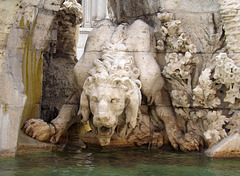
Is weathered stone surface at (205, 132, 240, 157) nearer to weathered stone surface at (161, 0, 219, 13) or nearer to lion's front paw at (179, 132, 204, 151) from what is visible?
lion's front paw at (179, 132, 204, 151)

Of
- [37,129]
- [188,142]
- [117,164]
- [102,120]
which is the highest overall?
[102,120]

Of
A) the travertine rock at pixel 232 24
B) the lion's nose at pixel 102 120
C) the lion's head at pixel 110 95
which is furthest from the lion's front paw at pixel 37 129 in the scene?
the travertine rock at pixel 232 24

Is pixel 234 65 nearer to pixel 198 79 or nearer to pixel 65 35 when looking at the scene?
pixel 198 79

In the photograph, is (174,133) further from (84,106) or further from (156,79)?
(84,106)

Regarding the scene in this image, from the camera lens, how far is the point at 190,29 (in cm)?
743

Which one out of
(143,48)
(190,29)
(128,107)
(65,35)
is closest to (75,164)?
(128,107)

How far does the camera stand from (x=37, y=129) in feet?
23.6

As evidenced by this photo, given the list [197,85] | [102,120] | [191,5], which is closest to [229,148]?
Result: [197,85]

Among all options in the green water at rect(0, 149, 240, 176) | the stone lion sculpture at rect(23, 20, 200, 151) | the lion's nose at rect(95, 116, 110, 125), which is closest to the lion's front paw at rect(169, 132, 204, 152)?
the stone lion sculpture at rect(23, 20, 200, 151)

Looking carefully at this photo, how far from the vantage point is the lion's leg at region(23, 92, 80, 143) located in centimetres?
717

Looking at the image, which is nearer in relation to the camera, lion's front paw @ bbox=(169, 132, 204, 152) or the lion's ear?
the lion's ear

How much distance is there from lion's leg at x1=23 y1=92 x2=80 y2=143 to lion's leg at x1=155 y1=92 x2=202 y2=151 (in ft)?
3.89

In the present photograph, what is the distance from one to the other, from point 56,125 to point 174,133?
1.63m

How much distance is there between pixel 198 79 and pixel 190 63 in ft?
0.79
